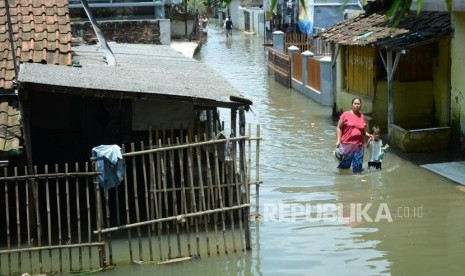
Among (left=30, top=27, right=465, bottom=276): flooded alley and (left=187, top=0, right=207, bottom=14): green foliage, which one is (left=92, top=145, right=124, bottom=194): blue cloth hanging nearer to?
(left=30, top=27, right=465, bottom=276): flooded alley

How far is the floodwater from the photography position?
916 cm

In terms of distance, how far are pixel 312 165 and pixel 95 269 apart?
7111 mm

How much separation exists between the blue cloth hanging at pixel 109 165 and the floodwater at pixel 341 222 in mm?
1066

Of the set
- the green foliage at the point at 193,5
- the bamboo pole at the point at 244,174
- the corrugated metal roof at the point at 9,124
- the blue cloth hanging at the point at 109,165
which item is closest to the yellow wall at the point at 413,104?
the bamboo pole at the point at 244,174

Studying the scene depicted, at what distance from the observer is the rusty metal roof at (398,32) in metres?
15.3

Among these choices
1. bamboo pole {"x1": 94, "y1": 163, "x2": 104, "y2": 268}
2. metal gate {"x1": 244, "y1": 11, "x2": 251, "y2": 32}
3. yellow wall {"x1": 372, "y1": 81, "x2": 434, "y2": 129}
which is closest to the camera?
bamboo pole {"x1": 94, "y1": 163, "x2": 104, "y2": 268}

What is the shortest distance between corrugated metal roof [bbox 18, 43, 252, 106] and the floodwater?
2.00 m

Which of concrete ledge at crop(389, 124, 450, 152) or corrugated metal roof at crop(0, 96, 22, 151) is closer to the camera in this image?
corrugated metal roof at crop(0, 96, 22, 151)

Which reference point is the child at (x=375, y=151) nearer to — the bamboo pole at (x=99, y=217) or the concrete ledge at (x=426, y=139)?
the concrete ledge at (x=426, y=139)

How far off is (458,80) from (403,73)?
8.59ft

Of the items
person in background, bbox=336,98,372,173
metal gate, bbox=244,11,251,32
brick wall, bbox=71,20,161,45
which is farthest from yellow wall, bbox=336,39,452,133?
metal gate, bbox=244,11,251,32

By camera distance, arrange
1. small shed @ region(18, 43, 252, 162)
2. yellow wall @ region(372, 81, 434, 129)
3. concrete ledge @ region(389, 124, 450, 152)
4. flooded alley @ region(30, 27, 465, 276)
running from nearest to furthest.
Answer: flooded alley @ region(30, 27, 465, 276), small shed @ region(18, 43, 252, 162), concrete ledge @ region(389, 124, 450, 152), yellow wall @ region(372, 81, 434, 129)

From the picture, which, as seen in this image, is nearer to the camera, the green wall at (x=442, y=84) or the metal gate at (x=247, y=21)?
the green wall at (x=442, y=84)

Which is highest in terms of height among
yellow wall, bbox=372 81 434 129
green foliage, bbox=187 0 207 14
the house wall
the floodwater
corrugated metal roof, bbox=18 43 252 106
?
green foliage, bbox=187 0 207 14
